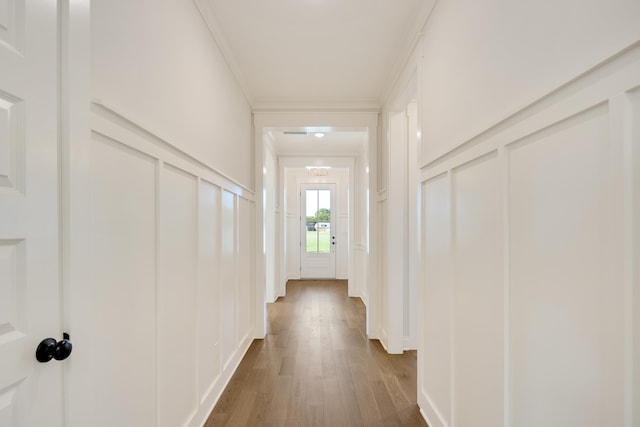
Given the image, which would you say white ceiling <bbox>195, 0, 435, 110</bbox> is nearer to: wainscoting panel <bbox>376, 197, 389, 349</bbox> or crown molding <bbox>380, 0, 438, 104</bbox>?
crown molding <bbox>380, 0, 438, 104</bbox>

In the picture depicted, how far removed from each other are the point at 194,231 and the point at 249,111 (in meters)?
2.10

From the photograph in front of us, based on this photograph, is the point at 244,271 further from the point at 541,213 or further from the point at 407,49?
the point at 541,213

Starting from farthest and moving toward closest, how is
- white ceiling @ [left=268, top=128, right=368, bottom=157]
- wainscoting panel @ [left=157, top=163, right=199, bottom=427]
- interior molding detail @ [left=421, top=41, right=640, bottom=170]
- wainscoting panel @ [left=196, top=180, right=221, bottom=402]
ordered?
1. white ceiling @ [left=268, top=128, right=368, bottom=157]
2. wainscoting panel @ [left=196, top=180, right=221, bottom=402]
3. wainscoting panel @ [left=157, top=163, right=199, bottom=427]
4. interior molding detail @ [left=421, top=41, right=640, bottom=170]

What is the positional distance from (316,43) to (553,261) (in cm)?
219

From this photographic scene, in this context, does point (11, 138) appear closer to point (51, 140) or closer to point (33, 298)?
point (51, 140)

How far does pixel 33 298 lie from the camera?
2.58 ft

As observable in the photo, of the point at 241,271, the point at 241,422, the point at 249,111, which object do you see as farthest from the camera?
the point at 249,111

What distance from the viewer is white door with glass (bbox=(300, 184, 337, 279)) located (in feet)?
26.5

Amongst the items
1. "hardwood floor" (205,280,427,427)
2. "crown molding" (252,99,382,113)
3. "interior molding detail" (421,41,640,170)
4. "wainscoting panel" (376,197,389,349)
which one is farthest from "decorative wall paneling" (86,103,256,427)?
"wainscoting panel" (376,197,389,349)

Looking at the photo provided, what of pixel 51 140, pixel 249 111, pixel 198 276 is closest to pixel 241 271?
pixel 198 276

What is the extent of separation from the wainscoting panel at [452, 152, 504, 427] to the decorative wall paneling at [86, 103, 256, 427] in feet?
4.38

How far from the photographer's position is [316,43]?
252cm

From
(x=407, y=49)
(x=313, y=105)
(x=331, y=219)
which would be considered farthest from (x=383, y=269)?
(x=331, y=219)

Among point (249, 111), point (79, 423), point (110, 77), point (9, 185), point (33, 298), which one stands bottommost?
point (79, 423)
